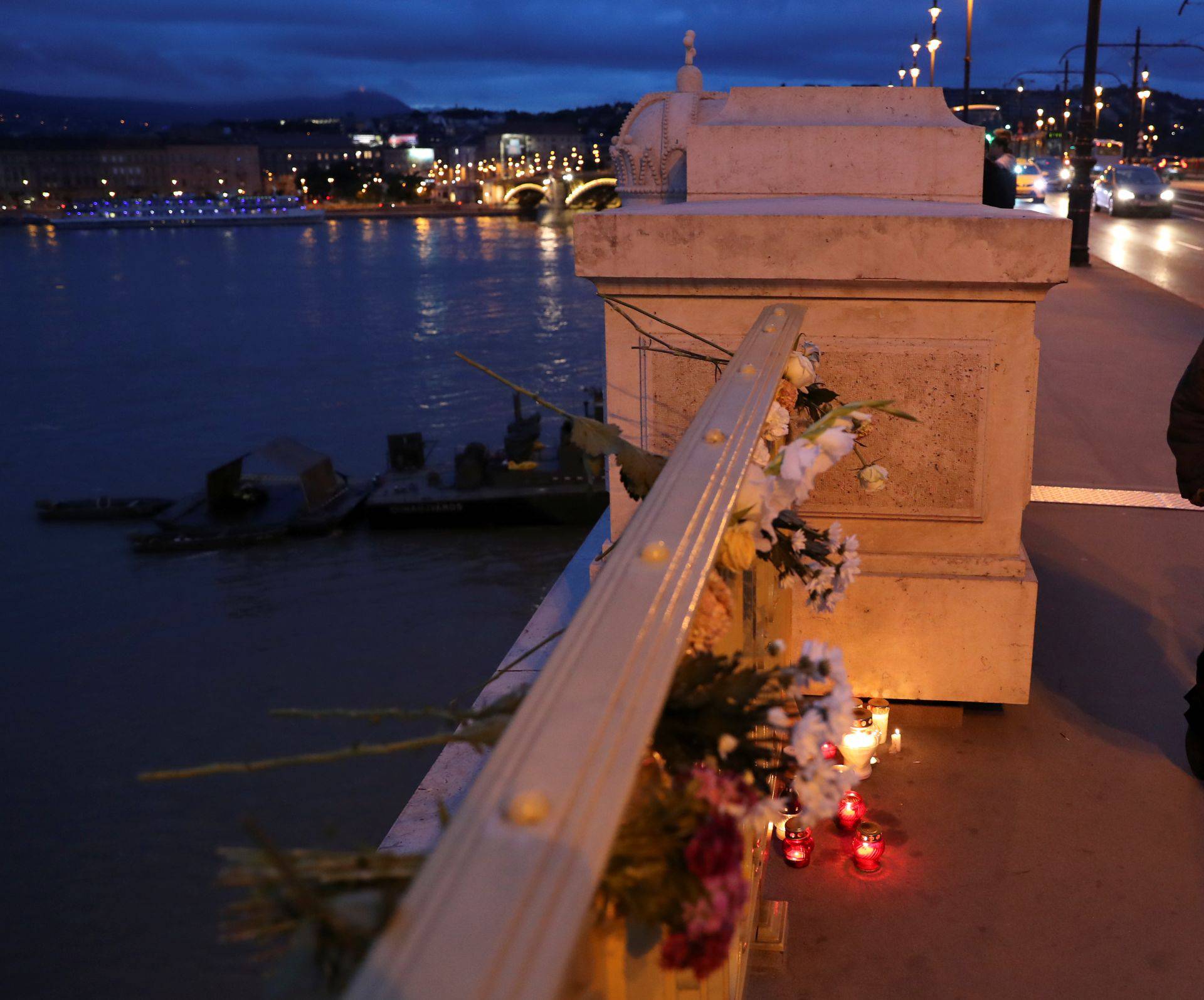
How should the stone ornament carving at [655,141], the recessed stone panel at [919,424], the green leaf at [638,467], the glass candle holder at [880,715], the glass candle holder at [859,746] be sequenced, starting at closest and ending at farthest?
the green leaf at [638,467], the glass candle holder at [859,746], the glass candle holder at [880,715], the recessed stone panel at [919,424], the stone ornament carving at [655,141]

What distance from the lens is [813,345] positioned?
342 centimetres

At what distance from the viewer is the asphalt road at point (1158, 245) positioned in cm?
1502

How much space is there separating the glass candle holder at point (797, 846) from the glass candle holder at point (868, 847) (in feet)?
0.40

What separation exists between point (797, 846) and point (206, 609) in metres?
26.4

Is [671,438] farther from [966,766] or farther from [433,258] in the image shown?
[433,258]

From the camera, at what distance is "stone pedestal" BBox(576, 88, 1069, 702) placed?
342 cm

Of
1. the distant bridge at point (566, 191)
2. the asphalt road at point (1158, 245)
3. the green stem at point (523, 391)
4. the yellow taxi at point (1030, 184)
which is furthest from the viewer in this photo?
the distant bridge at point (566, 191)

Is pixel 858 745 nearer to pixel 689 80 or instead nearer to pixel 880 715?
pixel 880 715

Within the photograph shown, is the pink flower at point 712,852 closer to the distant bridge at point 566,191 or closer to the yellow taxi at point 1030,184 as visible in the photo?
the yellow taxi at point 1030,184

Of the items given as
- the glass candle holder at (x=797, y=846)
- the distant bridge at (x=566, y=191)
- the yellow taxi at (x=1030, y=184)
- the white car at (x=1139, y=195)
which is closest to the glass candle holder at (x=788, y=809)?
the glass candle holder at (x=797, y=846)

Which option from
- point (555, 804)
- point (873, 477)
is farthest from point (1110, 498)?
point (555, 804)

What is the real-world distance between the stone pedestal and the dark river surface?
2.16 m

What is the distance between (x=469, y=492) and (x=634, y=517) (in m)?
30.5

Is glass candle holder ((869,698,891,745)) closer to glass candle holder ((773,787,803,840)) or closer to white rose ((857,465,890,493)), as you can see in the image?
glass candle holder ((773,787,803,840))
